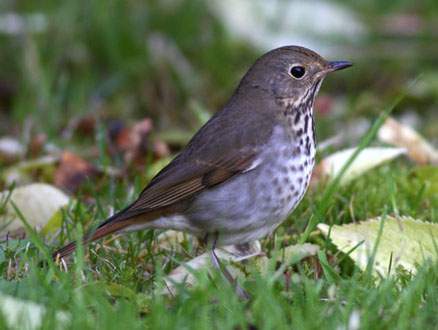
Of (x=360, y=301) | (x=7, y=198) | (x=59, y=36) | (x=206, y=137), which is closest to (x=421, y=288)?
(x=360, y=301)

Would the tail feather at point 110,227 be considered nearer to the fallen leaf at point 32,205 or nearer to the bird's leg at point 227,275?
the bird's leg at point 227,275

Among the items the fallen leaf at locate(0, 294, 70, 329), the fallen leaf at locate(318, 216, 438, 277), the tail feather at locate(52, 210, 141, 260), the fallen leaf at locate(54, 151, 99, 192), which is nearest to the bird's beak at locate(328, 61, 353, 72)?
the fallen leaf at locate(318, 216, 438, 277)

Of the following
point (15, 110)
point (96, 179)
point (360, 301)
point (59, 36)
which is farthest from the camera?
point (59, 36)

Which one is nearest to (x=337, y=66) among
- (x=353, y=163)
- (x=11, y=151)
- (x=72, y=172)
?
(x=353, y=163)

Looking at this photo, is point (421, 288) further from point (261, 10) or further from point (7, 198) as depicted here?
point (261, 10)

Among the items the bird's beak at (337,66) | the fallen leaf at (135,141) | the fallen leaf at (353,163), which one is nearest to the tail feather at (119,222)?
the bird's beak at (337,66)

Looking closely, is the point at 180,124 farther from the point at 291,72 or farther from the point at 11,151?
the point at 291,72
